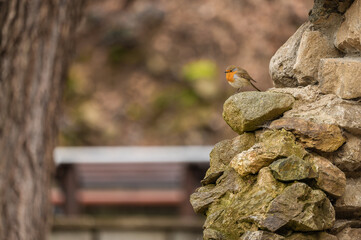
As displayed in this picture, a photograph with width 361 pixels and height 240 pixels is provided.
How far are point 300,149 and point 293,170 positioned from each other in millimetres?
117

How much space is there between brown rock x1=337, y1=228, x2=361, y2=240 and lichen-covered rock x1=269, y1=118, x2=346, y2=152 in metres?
0.30

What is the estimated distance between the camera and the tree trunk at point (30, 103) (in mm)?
3953

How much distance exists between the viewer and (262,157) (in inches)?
81.9

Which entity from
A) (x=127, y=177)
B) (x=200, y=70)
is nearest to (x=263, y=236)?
(x=127, y=177)

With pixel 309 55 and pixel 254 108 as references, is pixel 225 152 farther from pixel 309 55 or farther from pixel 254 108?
Answer: pixel 309 55

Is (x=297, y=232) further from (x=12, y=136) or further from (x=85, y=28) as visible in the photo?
(x=85, y=28)

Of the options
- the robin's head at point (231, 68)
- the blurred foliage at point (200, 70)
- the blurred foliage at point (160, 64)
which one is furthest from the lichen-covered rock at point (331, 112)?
the blurred foliage at point (200, 70)

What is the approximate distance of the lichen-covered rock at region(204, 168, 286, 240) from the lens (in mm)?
2010

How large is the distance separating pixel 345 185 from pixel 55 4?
2794 mm

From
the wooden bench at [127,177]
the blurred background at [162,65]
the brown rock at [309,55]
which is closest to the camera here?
the brown rock at [309,55]

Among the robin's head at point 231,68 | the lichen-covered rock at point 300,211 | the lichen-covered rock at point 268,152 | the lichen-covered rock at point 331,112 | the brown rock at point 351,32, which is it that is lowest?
the lichen-covered rock at point 300,211

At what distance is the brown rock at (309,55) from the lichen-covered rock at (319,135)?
23 centimetres

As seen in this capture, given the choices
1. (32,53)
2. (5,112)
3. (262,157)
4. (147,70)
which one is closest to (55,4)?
(32,53)

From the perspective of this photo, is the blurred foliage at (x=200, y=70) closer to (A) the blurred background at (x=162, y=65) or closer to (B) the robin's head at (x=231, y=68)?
(A) the blurred background at (x=162, y=65)
